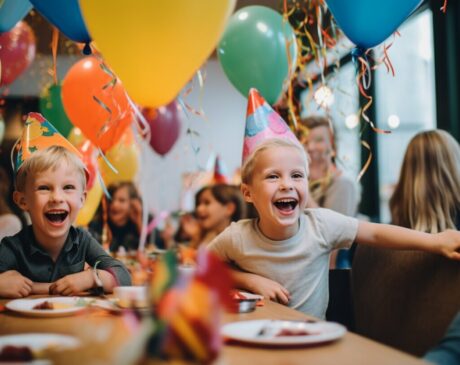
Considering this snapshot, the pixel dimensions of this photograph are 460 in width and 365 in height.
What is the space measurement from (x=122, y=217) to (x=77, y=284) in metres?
2.60

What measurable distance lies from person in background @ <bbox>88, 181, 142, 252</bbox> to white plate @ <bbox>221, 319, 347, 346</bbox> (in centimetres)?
296

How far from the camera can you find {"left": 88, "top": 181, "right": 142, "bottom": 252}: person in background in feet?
12.9

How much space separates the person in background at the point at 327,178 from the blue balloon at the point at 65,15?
1.25m

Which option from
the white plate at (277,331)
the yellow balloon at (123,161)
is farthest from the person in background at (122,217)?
the white plate at (277,331)

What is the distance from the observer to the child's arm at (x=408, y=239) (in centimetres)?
132


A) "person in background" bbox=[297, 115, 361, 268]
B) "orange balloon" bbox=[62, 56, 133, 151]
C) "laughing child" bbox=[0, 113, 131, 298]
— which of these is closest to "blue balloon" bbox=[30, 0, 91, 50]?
"laughing child" bbox=[0, 113, 131, 298]

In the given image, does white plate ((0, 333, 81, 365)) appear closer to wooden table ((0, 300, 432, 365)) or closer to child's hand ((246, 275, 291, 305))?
wooden table ((0, 300, 432, 365))

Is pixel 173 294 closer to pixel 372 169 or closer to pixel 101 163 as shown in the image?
pixel 101 163

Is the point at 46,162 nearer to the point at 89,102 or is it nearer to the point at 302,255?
the point at 302,255

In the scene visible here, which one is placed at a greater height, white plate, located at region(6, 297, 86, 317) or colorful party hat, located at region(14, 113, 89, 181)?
colorful party hat, located at region(14, 113, 89, 181)

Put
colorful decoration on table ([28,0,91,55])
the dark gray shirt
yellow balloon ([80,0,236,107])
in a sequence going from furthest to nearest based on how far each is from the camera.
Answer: colorful decoration on table ([28,0,91,55]), the dark gray shirt, yellow balloon ([80,0,236,107])

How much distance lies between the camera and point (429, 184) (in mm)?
1850

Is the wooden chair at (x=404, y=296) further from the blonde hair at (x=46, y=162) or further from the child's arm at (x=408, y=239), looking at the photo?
the blonde hair at (x=46, y=162)

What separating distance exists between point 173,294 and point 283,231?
104 cm
